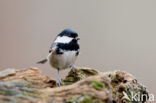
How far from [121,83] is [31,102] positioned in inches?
21.3

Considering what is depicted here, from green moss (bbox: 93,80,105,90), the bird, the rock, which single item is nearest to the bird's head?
the bird

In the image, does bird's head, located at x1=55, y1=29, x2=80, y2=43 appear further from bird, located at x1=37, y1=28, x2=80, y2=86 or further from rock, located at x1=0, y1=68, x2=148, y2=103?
rock, located at x1=0, y1=68, x2=148, y2=103

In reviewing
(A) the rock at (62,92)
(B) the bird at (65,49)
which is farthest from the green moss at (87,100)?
(B) the bird at (65,49)

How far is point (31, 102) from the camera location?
3.18 ft

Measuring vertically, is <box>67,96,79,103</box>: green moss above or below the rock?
below

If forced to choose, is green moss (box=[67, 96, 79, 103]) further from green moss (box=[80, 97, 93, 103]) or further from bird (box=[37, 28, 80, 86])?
bird (box=[37, 28, 80, 86])

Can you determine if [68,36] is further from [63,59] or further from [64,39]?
[63,59]

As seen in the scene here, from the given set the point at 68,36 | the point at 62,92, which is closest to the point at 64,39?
the point at 68,36

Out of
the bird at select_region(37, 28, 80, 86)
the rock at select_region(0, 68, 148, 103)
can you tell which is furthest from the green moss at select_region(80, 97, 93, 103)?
the bird at select_region(37, 28, 80, 86)

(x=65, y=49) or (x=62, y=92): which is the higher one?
(x=65, y=49)

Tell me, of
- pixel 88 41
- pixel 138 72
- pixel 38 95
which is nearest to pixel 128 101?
pixel 38 95

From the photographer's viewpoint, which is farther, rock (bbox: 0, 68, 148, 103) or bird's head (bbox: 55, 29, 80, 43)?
bird's head (bbox: 55, 29, 80, 43)

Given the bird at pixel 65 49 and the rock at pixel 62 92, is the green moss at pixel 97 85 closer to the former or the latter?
the rock at pixel 62 92

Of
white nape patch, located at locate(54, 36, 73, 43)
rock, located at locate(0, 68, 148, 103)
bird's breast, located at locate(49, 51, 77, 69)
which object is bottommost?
rock, located at locate(0, 68, 148, 103)
